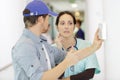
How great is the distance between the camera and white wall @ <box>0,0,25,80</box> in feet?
14.6

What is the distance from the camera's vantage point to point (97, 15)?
4883 mm

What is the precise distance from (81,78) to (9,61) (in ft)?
7.17

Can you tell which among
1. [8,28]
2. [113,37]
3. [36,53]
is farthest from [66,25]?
[8,28]

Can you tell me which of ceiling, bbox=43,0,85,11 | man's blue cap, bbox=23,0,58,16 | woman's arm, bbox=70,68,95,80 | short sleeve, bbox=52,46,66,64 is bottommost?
woman's arm, bbox=70,68,95,80

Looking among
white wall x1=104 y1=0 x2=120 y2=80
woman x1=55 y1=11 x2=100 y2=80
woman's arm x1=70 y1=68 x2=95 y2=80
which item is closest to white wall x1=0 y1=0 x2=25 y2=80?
white wall x1=104 y1=0 x2=120 y2=80

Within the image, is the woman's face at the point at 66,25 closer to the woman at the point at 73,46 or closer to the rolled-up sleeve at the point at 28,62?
the woman at the point at 73,46

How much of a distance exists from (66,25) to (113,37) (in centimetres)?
164

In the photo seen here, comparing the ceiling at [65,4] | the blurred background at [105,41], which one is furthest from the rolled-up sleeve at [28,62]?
the ceiling at [65,4]

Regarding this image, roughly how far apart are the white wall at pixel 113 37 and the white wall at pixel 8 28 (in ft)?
4.49

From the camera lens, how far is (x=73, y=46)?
9.09ft

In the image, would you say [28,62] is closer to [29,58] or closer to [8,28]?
[29,58]

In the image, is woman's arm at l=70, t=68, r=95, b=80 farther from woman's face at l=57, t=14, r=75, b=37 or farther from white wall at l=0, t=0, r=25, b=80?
white wall at l=0, t=0, r=25, b=80

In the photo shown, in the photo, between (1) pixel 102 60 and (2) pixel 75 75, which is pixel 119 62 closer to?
(1) pixel 102 60

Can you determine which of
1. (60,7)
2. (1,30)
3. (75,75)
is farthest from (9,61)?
(60,7)
